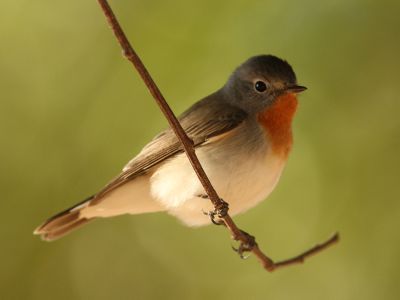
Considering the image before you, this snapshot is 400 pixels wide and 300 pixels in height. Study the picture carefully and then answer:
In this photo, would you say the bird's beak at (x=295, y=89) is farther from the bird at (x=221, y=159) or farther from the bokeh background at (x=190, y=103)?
the bokeh background at (x=190, y=103)

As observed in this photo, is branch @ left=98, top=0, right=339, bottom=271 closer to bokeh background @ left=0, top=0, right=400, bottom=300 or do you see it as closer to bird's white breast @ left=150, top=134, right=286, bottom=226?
bird's white breast @ left=150, top=134, right=286, bottom=226

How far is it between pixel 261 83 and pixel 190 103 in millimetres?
896

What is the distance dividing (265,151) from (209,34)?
1.58 meters

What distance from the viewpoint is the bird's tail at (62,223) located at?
4.68 metres

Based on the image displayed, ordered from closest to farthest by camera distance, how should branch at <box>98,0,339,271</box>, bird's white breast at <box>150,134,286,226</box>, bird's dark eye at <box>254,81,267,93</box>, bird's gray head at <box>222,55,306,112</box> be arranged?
branch at <box>98,0,339,271</box> < bird's white breast at <box>150,134,286,226</box> < bird's gray head at <box>222,55,306,112</box> < bird's dark eye at <box>254,81,267,93</box>

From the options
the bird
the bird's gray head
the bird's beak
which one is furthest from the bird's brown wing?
the bird's beak

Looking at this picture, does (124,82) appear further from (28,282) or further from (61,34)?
(28,282)

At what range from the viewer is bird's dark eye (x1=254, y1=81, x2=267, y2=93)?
463cm

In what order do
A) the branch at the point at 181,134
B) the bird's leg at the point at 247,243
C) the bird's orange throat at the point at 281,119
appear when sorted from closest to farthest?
the branch at the point at 181,134 → the bird's leg at the point at 247,243 → the bird's orange throat at the point at 281,119

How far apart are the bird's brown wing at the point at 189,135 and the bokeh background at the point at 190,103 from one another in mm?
755

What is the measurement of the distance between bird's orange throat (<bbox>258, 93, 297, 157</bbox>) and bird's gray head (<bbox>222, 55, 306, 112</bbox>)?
62mm

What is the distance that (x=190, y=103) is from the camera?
539 cm

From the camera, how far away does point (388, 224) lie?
513 cm

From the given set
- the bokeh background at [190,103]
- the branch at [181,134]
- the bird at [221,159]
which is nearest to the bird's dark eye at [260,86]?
the bird at [221,159]
